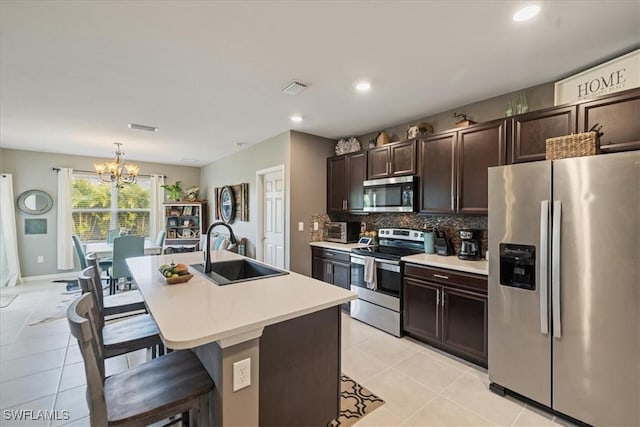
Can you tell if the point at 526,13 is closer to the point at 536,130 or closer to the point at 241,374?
the point at 536,130

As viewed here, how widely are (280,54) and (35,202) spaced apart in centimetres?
628

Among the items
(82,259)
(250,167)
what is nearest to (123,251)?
(82,259)

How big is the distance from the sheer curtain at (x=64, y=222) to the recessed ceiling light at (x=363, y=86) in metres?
6.24

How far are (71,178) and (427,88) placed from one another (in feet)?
22.6

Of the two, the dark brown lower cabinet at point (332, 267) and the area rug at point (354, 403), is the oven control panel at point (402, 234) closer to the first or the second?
the dark brown lower cabinet at point (332, 267)

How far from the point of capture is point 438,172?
10.2 feet

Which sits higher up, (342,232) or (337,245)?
(342,232)

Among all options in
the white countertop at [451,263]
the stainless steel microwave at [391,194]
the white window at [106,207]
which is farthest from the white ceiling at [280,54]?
the white window at [106,207]

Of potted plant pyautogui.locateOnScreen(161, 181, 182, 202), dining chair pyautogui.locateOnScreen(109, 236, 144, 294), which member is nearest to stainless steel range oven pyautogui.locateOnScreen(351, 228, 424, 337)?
dining chair pyautogui.locateOnScreen(109, 236, 144, 294)

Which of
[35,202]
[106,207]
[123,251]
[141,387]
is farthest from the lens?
[106,207]

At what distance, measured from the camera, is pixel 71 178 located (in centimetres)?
581

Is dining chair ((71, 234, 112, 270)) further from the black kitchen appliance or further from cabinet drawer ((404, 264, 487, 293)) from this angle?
the black kitchen appliance

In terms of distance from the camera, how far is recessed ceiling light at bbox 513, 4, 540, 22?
162 centimetres

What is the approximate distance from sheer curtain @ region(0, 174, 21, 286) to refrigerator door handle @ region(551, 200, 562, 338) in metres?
7.64
